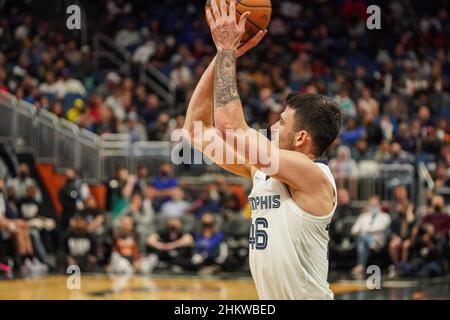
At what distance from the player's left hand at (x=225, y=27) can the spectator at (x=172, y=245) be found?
33.9ft

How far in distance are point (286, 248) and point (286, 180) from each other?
1.11 ft

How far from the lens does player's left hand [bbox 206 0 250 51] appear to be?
3.96 metres

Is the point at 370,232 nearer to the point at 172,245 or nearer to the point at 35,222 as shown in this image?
the point at 172,245

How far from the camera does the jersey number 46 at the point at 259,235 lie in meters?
4.15

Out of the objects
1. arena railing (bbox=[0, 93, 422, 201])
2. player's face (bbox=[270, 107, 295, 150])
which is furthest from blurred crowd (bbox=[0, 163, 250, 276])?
player's face (bbox=[270, 107, 295, 150])

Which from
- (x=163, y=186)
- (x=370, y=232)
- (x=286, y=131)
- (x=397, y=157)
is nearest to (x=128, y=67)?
(x=163, y=186)

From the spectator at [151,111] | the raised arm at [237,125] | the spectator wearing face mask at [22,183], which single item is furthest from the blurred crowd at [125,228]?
the raised arm at [237,125]

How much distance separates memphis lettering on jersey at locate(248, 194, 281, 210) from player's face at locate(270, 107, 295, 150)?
0.26 meters

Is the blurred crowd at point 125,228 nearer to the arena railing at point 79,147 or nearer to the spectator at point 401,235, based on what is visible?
the arena railing at point 79,147

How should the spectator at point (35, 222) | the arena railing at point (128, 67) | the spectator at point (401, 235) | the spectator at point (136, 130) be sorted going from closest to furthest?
the spectator at point (401, 235) → the spectator at point (35, 222) → the spectator at point (136, 130) → the arena railing at point (128, 67)

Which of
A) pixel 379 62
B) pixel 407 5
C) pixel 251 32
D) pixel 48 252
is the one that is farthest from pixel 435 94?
pixel 251 32

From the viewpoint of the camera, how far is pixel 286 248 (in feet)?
13.4

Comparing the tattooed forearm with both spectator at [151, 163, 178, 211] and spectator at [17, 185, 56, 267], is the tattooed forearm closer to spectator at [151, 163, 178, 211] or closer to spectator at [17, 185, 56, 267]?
spectator at [17, 185, 56, 267]

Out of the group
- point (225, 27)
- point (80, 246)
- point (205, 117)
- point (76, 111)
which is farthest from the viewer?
point (76, 111)
